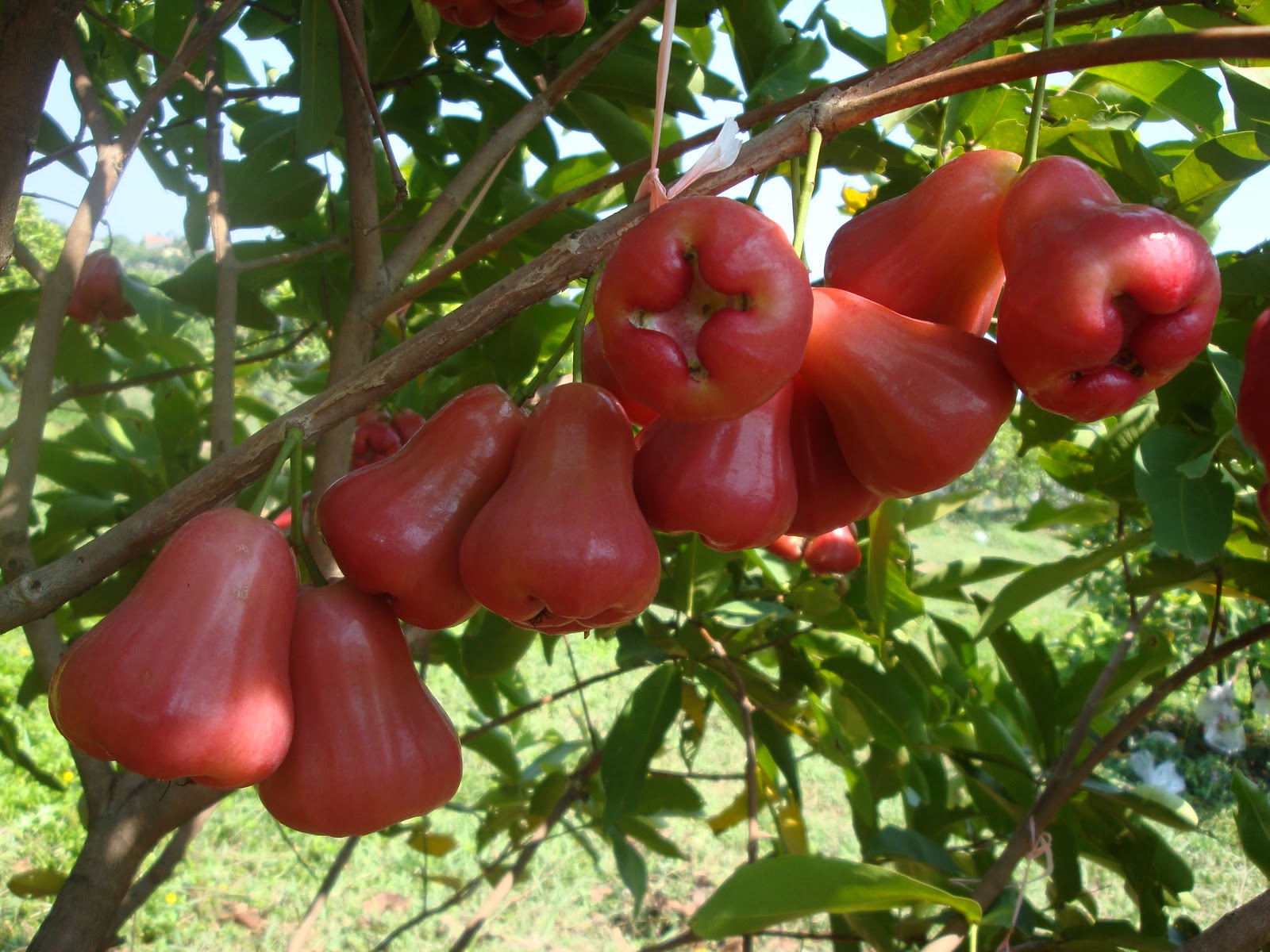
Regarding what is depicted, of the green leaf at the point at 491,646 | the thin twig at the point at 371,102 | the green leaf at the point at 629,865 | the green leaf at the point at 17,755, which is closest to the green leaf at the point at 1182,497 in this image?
the thin twig at the point at 371,102

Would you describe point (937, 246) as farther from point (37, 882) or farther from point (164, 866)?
point (37, 882)

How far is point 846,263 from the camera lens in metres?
0.77

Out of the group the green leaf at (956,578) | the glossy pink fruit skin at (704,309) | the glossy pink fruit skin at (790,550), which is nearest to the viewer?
the glossy pink fruit skin at (704,309)

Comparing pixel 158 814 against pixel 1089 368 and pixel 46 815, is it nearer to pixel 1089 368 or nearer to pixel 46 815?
pixel 1089 368

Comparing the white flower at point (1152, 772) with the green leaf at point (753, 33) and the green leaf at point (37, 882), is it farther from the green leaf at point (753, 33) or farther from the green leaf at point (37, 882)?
the green leaf at point (37, 882)

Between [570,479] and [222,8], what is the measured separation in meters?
0.77

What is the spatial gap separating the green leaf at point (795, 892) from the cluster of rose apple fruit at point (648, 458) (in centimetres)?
27

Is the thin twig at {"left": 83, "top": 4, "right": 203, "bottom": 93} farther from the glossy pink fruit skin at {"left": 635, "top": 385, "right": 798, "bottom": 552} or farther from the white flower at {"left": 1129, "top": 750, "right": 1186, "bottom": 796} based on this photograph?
the white flower at {"left": 1129, "top": 750, "right": 1186, "bottom": 796}

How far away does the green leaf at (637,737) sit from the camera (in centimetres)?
156

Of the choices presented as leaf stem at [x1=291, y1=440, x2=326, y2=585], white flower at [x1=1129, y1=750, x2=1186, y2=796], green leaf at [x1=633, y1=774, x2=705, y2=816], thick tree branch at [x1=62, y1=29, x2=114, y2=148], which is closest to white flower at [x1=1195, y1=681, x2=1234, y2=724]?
white flower at [x1=1129, y1=750, x2=1186, y2=796]

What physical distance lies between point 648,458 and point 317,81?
2.20 ft

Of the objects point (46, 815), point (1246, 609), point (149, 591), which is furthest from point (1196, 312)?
point (1246, 609)

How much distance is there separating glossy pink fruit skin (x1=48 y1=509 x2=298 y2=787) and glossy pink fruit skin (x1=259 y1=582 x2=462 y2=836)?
0.03 meters

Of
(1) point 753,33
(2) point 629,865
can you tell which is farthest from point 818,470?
(2) point 629,865
